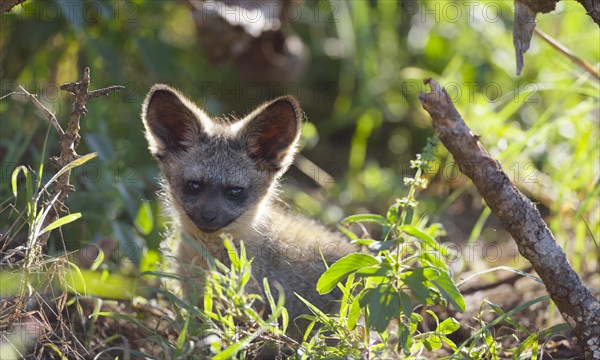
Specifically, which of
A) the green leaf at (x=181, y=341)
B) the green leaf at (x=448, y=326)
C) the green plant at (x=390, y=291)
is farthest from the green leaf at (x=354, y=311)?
the green leaf at (x=181, y=341)

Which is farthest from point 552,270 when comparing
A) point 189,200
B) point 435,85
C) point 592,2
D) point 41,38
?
point 41,38

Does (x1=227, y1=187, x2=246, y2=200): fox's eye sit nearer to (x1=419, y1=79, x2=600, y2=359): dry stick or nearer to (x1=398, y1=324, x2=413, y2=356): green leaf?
(x1=419, y1=79, x2=600, y2=359): dry stick

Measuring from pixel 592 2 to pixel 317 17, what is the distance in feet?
13.3

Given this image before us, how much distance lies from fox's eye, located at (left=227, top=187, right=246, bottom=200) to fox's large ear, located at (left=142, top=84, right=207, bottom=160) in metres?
0.39

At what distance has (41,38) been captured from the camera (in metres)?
5.42

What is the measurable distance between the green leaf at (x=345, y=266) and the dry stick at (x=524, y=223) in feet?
1.83

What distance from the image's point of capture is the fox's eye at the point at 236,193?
14.4 ft

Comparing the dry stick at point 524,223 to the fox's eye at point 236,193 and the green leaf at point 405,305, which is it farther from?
the fox's eye at point 236,193

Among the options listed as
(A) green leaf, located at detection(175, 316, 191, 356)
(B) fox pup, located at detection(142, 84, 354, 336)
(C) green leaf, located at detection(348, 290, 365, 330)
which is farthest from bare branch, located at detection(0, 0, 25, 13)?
(C) green leaf, located at detection(348, 290, 365, 330)

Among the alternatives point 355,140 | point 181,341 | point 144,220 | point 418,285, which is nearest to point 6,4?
point 144,220

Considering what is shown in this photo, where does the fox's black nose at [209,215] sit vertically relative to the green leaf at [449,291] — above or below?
below

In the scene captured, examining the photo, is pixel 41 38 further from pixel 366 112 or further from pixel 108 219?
pixel 366 112

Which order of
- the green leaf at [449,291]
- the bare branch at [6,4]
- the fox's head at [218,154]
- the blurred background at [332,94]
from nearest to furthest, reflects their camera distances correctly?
the green leaf at [449,291] < the bare branch at [6,4] < the fox's head at [218,154] < the blurred background at [332,94]

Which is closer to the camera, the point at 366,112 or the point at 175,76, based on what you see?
Answer: the point at 175,76
